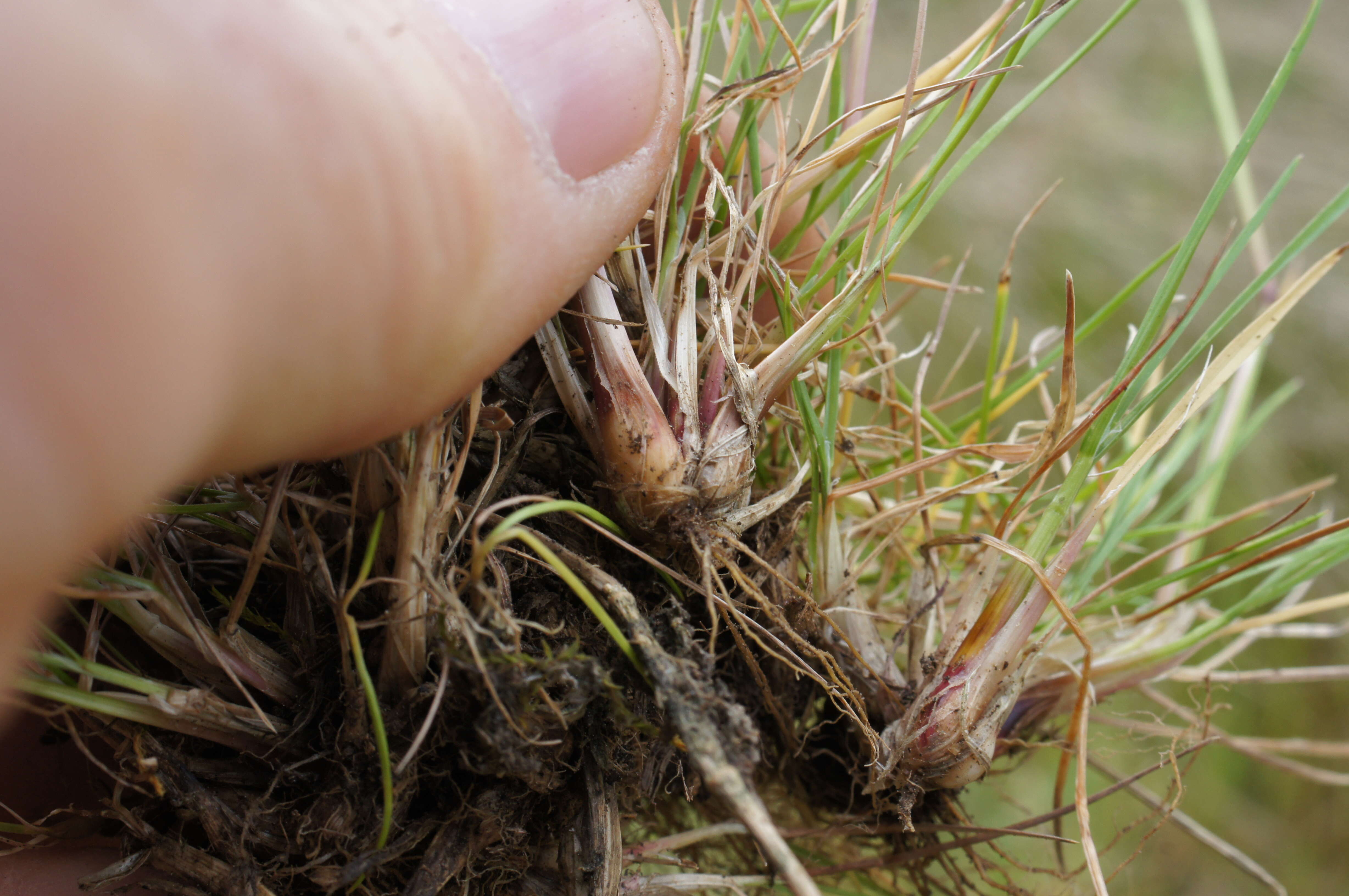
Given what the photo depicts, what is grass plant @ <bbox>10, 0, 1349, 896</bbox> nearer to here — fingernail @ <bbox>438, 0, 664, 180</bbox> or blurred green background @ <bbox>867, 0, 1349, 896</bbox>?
fingernail @ <bbox>438, 0, 664, 180</bbox>

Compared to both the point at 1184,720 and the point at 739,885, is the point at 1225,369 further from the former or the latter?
the point at 1184,720

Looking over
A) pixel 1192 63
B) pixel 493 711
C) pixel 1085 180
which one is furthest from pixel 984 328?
pixel 493 711

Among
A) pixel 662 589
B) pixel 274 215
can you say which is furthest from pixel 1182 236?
pixel 274 215

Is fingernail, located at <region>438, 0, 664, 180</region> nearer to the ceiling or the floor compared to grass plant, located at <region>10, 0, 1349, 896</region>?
nearer to the ceiling

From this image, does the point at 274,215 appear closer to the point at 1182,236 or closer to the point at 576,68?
the point at 576,68

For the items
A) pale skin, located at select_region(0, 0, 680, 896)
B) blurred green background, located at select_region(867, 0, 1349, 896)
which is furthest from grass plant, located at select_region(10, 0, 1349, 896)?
blurred green background, located at select_region(867, 0, 1349, 896)

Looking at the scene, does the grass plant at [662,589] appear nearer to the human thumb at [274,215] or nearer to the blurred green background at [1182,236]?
the human thumb at [274,215]

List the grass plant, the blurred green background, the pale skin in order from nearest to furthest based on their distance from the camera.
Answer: the pale skin → the grass plant → the blurred green background

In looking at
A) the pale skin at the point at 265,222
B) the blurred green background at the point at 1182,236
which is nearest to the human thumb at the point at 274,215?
the pale skin at the point at 265,222
